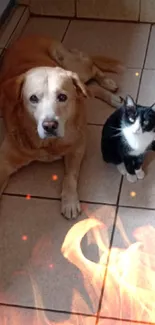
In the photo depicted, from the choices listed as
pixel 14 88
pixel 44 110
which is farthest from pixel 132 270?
pixel 14 88

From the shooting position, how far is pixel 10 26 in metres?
2.62

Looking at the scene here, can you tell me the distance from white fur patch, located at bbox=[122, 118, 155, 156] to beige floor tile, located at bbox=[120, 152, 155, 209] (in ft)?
0.48

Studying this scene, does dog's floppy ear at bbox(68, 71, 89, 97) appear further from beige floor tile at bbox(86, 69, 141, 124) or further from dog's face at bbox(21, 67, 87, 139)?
beige floor tile at bbox(86, 69, 141, 124)

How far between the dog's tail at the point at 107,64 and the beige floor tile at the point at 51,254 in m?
0.78

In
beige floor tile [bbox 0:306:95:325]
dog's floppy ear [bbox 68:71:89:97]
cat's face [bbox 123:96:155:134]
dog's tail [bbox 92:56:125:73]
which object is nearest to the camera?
beige floor tile [bbox 0:306:95:325]

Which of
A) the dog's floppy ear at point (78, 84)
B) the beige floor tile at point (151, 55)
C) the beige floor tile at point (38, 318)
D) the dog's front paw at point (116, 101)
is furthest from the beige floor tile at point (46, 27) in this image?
the beige floor tile at point (38, 318)

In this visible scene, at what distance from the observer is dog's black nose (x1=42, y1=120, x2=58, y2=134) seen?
1.74m

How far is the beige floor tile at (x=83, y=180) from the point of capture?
6.27 ft

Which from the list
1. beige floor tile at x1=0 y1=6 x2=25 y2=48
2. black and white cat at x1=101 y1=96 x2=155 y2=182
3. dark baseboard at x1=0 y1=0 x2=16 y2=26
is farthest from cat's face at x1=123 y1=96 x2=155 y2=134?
dark baseboard at x1=0 y1=0 x2=16 y2=26

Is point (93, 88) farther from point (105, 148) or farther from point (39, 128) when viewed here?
point (39, 128)

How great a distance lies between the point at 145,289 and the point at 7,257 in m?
0.45

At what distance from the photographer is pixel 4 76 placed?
6.86 ft

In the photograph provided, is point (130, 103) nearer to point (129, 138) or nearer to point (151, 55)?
point (129, 138)

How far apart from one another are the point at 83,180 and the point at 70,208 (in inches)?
6.9
